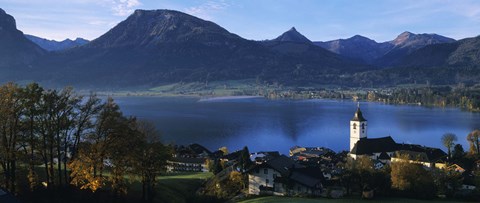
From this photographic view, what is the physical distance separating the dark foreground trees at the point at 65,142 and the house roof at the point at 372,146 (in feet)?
153

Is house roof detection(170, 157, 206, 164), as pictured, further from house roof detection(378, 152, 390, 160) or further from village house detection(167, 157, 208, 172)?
house roof detection(378, 152, 390, 160)

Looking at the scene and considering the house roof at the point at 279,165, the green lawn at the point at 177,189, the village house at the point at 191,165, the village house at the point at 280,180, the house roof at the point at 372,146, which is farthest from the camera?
the village house at the point at 191,165

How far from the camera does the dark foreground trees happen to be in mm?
27891

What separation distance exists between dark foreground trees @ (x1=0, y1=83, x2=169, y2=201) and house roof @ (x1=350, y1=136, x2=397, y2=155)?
4661 centimetres

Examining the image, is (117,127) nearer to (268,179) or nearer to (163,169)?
(163,169)

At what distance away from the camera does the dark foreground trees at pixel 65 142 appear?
27891 millimetres

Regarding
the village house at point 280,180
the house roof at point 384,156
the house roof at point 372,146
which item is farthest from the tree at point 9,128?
the house roof at point 384,156

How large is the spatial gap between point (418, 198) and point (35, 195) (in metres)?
30.3

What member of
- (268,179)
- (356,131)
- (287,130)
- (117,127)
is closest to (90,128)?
(117,127)

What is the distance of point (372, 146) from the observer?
74.2m

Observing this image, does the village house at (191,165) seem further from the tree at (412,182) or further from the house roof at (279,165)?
the tree at (412,182)

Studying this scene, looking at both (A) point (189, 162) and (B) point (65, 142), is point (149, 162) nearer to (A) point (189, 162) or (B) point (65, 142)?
(B) point (65, 142)

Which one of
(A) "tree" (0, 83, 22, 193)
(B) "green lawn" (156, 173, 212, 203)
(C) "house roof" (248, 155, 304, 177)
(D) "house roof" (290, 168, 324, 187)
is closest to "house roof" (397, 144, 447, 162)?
(D) "house roof" (290, 168, 324, 187)

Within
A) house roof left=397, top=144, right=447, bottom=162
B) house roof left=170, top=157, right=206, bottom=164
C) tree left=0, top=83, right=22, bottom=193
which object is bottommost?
house roof left=170, top=157, right=206, bottom=164
